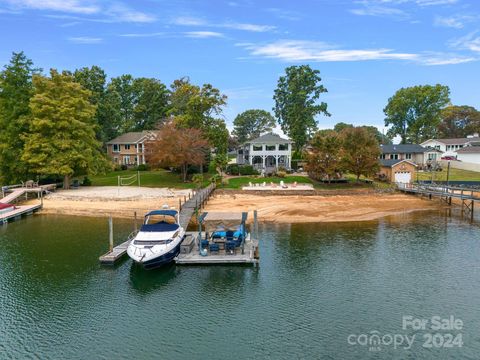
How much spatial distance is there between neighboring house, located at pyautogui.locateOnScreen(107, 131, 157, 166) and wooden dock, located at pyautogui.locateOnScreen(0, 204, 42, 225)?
111ft

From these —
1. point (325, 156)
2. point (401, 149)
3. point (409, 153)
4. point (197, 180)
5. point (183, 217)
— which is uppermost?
point (401, 149)

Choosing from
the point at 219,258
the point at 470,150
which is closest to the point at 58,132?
the point at 219,258

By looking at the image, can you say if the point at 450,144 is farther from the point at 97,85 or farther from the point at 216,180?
the point at 97,85

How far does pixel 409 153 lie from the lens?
76.0 meters

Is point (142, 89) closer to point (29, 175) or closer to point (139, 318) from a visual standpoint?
point (29, 175)

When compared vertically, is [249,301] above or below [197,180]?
below

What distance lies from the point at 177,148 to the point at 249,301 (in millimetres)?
39198

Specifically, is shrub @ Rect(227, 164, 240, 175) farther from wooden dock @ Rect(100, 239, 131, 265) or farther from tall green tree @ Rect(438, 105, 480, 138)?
tall green tree @ Rect(438, 105, 480, 138)

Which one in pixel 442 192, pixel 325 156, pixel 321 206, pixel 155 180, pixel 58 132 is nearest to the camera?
pixel 321 206

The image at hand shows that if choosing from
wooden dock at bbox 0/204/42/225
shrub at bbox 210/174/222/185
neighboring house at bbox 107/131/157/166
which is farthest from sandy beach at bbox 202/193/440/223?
neighboring house at bbox 107/131/157/166

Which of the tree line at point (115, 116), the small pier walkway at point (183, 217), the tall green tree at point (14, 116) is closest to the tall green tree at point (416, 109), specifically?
the tree line at point (115, 116)

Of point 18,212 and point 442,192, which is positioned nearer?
point 18,212

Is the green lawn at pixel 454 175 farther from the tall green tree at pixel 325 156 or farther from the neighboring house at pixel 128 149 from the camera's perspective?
the neighboring house at pixel 128 149

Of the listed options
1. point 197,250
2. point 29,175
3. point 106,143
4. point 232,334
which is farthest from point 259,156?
point 232,334
